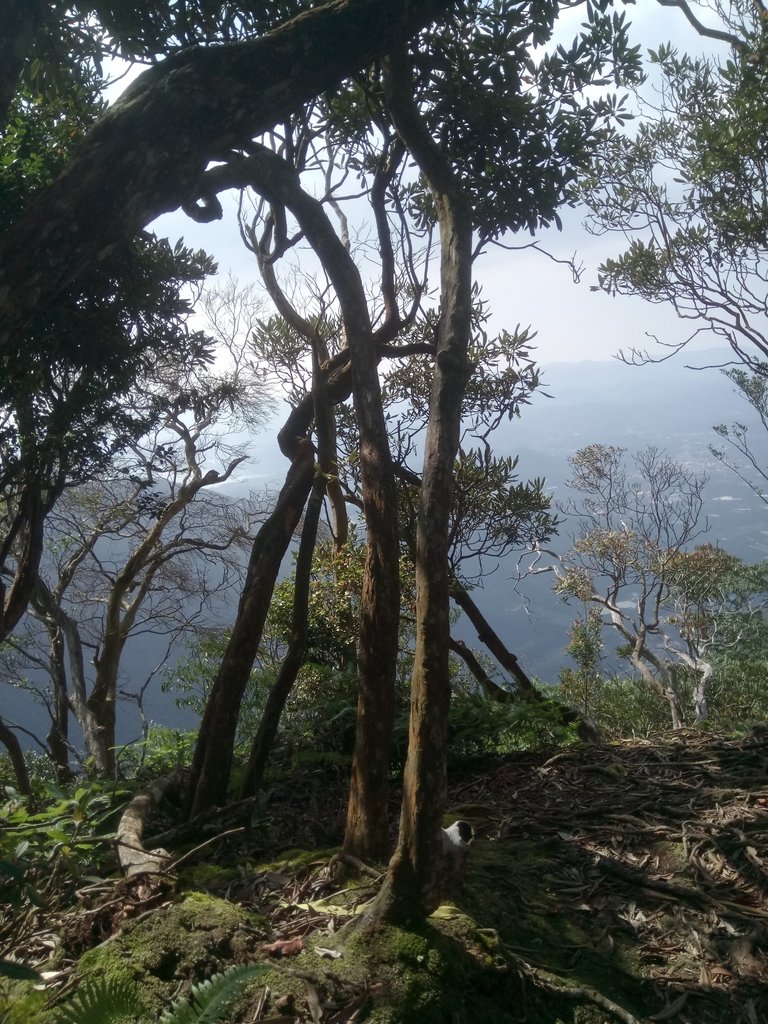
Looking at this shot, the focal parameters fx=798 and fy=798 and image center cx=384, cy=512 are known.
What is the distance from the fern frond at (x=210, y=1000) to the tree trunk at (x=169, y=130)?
80.8 inches

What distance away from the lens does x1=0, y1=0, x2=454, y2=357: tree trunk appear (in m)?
2.71

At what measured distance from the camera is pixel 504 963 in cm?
271

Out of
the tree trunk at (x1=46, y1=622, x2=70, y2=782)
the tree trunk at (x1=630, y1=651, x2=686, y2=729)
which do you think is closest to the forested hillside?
the tree trunk at (x1=46, y1=622, x2=70, y2=782)

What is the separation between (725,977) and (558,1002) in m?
0.64

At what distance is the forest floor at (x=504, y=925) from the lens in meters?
2.55

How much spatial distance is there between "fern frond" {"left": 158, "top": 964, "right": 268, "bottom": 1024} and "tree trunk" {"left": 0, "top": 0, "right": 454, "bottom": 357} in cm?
205

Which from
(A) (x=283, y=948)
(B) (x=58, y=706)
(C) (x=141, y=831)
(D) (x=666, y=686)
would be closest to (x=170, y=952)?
(A) (x=283, y=948)

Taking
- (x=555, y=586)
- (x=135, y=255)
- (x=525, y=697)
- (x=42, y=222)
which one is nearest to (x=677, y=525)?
(x=555, y=586)

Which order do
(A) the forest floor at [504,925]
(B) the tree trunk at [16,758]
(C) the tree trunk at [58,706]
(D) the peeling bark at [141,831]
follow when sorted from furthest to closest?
1. (C) the tree trunk at [58,706]
2. (B) the tree trunk at [16,758]
3. (D) the peeling bark at [141,831]
4. (A) the forest floor at [504,925]

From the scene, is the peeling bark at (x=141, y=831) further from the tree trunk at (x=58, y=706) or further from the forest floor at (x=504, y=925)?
the tree trunk at (x=58, y=706)

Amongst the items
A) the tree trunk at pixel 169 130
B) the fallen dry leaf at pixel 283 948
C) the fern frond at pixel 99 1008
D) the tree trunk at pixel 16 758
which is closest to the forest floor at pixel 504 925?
the fallen dry leaf at pixel 283 948

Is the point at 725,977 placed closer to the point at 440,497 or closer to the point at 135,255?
the point at 440,497

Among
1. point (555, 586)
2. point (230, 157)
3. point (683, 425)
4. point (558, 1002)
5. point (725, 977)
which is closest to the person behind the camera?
point (558, 1002)

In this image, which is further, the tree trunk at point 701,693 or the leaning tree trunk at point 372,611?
the tree trunk at point 701,693
